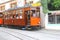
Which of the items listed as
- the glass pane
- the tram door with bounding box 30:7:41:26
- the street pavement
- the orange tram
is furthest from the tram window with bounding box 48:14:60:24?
the street pavement

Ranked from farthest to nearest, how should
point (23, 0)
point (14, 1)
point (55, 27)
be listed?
point (14, 1) → point (23, 0) → point (55, 27)

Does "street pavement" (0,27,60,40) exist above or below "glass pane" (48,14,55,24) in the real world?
below

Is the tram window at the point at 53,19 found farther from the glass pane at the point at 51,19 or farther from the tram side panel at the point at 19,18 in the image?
the tram side panel at the point at 19,18

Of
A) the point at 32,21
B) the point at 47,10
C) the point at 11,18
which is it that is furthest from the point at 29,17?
the point at 11,18

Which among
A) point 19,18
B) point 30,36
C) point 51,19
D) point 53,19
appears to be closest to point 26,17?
point 19,18

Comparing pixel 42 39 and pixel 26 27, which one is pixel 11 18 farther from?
pixel 42 39

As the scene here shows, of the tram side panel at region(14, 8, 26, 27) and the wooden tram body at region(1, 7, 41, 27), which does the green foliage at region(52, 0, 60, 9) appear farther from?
the tram side panel at region(14, 8, 26, 27)

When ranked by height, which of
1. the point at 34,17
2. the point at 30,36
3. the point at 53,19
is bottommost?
the point at 30,36

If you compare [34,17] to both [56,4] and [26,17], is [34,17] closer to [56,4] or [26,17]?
[26,17]

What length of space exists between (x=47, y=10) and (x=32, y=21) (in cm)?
308

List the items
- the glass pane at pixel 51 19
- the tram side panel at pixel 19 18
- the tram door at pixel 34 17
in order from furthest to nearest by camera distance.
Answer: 1. the tram side panel at pixel 19 18
2. the glass pane at pixel 51 19
3. the tram door at pixel 34 17

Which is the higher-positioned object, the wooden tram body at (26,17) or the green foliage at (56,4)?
the green foliage at (56,4)

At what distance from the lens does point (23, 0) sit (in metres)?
40.2

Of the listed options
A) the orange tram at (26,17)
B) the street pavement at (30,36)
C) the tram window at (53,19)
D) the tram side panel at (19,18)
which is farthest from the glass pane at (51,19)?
the street pavement at (30,36)
